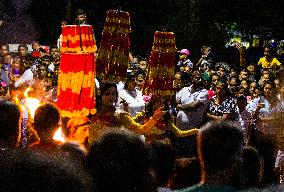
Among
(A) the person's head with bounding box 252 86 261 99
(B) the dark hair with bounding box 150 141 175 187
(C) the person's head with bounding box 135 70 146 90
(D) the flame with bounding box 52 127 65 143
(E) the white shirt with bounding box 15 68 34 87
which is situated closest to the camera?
(D) the flame with bounding box 52 127 65 143

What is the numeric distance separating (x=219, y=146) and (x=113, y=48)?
362 centimetres

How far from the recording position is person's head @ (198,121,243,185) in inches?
108

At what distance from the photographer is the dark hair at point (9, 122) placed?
3428mm

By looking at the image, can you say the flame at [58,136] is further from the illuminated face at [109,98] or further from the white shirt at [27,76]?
the white shirt at [27,76]

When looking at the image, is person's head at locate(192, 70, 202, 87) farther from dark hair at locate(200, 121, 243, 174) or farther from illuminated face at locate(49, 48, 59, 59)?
dark hair at locate(200, 121, 243, 174)

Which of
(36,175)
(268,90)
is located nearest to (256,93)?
(268,90)

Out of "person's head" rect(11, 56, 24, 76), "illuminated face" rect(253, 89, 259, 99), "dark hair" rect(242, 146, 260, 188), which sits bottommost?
"person's head" rect(11, 56, 24, 76)

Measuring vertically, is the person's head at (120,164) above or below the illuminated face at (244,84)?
above

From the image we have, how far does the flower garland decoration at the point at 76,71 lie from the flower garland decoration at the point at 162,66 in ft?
5.78

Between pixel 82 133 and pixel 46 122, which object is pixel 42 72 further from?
pixel 46 122

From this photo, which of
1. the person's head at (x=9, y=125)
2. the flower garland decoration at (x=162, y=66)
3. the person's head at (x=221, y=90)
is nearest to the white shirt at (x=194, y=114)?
the person's head at (x=221, y=90)

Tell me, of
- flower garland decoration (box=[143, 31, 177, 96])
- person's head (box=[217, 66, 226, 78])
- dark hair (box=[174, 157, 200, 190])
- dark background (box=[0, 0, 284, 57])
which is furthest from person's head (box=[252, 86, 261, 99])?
dark background (box=[0, 0, 284, 57])

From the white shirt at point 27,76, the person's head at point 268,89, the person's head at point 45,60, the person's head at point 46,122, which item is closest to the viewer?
the person's head at point 46,122

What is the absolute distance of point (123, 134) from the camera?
2141 millimetres
